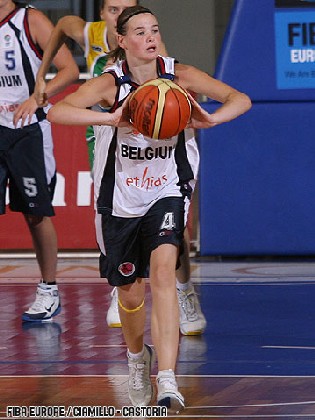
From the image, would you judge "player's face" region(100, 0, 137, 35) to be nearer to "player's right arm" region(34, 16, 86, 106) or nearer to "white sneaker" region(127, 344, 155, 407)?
"player's right arm" region(34, 16, 86, 106)

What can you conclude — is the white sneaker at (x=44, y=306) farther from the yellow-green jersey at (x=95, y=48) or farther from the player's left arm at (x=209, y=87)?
the player's left arm at (x=209, y=87)

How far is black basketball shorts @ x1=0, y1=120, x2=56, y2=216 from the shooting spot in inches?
318

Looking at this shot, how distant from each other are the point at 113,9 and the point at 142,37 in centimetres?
163

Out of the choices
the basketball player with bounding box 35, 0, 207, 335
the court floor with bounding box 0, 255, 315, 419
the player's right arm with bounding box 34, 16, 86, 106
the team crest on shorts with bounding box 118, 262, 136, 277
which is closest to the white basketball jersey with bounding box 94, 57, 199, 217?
the team crest on shorts with bounding box 118, 262, 136, 277

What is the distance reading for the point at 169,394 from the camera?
5445 mm

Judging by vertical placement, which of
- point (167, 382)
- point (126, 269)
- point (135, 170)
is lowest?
point (167, 382)

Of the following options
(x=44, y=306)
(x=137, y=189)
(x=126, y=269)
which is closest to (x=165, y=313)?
(x=126, y=269)

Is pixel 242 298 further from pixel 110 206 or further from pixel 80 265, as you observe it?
pixel 110 206

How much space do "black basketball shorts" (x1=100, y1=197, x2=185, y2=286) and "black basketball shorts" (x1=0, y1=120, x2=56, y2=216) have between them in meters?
2.28

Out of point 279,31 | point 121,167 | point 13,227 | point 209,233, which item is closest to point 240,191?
point 209,233

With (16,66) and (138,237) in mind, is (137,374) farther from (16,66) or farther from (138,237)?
(16,66)

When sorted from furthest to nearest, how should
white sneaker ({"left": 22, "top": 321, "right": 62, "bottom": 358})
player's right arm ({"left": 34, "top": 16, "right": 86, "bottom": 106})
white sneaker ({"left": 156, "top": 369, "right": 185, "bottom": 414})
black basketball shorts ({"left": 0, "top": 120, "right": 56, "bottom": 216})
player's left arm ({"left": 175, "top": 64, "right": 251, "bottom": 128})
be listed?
black basketball shorts ({"left": 0, "top": 120, "right": 56, "bottom": 216}), player's right arm ({"left": 34, "top": 16, "right": 86, "bottom": 106}), white sneaker ({"left": 22, "top": 321, "right": 62, "bottom": 358}), player's left arm ({"left": 175, "top": 64, "right": 251, "bottom": 128}), white sneaker ({"left": 156, "top": 369, "right": 185, "bottom": 414})

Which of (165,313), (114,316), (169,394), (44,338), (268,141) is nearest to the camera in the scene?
(169,394)

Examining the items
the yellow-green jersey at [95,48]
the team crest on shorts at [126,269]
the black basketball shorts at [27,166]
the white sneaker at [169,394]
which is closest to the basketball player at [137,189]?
the team crest on shorts at [126,269]
